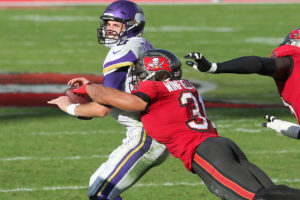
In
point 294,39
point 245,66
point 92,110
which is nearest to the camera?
point 245,66

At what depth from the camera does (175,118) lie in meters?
5.13

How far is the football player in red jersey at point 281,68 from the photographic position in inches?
211

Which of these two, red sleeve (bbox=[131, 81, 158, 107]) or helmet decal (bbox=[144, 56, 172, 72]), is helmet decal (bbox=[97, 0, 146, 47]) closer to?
helmet decal (bbox=[144, 56, 172, 72])

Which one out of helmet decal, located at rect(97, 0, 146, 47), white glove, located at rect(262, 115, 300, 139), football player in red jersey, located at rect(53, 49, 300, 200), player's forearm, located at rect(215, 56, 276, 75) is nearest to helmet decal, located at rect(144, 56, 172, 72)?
football player in red jersey, located at rect(53, 49, 300, 200)

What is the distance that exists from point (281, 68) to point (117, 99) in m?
1.26

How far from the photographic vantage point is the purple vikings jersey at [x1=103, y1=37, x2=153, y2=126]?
556 centimetres

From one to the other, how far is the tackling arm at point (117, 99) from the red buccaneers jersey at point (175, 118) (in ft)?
0.17

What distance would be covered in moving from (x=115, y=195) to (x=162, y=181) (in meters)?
1.66

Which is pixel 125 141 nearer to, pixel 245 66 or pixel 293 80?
pixel 245 66

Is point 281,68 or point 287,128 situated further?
point 281,68

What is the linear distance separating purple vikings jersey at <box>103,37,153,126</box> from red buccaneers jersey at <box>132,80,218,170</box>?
1.18 ft

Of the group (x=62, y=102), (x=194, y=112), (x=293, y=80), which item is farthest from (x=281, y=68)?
(x=62, y=102)

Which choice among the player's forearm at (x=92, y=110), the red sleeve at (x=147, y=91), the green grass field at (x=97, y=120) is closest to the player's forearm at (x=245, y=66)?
the red sleeve at (x=147, y=91)

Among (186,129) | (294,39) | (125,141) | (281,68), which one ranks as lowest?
(125,141)
